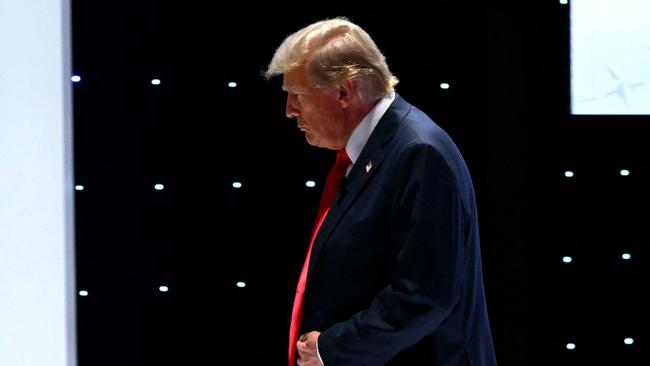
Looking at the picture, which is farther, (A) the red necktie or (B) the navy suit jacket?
(A) the red necktie

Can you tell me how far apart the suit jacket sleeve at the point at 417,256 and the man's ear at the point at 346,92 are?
188 millimetres

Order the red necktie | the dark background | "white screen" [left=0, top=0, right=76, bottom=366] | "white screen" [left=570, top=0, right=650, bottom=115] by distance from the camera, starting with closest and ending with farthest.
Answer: the red necktie → "white screen" [left=0, top=0, right=76, bottom=366] → the dark background → "white screen" [left=570, top=0, right=650, bottom=115]

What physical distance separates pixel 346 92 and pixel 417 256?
1.25 feet

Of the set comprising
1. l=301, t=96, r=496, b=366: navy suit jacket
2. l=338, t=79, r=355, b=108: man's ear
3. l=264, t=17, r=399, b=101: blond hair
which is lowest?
l=301, t=96, r=496, b=366: navy suit jacket

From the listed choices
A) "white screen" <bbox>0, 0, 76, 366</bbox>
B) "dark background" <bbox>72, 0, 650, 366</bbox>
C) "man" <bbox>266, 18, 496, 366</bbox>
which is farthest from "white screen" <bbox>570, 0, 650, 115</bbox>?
"white screen" <bbox>0, 0, 76, 366</bbox>

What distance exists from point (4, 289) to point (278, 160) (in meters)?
0.85

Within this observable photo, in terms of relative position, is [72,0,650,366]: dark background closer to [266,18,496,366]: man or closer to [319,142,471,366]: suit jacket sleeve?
[266,18,496,366]: man

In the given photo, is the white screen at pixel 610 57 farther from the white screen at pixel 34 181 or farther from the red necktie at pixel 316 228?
the white screen at pixel 34 181

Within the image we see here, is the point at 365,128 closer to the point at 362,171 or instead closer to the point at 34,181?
the point at 362,171

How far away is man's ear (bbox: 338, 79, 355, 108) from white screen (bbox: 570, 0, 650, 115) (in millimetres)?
1191

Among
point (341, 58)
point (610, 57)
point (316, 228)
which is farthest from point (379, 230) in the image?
point (610, 57)

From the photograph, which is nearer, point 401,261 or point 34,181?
point 401,261

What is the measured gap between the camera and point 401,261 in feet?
5.46

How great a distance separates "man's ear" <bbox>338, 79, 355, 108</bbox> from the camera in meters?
1.82
